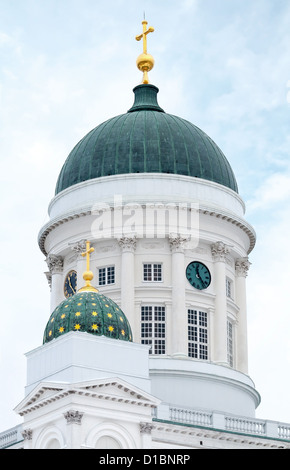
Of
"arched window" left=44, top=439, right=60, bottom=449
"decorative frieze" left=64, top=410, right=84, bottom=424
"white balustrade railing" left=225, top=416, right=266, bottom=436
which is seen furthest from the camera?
"white balustrade railing" left=225, top=416, right=266, bottom=436

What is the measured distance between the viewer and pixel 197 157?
6819 cm

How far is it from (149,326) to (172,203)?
20.2ft

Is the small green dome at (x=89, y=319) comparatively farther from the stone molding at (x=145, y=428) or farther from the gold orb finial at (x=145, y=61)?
the gold orb finial at (x=145, y=61)

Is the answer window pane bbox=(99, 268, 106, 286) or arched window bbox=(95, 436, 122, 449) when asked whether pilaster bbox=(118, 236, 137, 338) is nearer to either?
window pane bbox=(99, 268, 106, 286)

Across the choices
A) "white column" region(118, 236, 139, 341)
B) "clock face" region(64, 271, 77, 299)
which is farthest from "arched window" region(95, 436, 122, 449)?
"clock face" region(64, 271, 77, 299)

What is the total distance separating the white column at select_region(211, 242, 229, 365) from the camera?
6469 centimetres

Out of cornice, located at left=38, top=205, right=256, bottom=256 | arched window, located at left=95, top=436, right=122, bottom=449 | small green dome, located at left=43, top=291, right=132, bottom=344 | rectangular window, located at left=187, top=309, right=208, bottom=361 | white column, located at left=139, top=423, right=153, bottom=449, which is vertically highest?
cornice, located at left=38, top=205, right=256, bottom=256

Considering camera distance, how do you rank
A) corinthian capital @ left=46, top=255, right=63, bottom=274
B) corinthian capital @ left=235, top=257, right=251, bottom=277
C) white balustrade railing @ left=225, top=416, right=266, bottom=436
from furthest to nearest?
1. corinthian capital @ left=235, top=257, right=251, bottom=277
2. corinthian capital @ left=46, top=255, right=63, bottom=274
3. white balustrade railing @ left=225, top=416, right=266, bottom=436

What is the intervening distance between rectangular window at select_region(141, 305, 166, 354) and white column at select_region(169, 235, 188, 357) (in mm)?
613

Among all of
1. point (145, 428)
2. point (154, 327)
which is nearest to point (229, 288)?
point (154, 327)

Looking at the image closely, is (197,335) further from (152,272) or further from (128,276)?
(128,276)

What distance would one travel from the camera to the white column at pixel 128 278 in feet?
210
